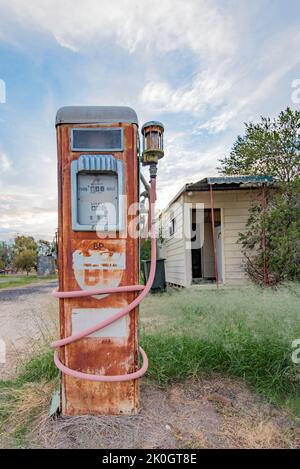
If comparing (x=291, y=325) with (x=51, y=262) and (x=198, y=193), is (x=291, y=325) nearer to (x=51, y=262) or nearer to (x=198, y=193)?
(x=198, y=193)

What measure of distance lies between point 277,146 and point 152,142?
730 cm

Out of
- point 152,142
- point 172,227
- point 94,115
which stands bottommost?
point 172,227

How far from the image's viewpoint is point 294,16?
4.65 meters

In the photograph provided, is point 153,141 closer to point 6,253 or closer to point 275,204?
point 275,204

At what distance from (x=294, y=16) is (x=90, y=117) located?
4538 mm

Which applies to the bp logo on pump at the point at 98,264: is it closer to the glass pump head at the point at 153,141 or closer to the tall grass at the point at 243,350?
the glass pump head at the point at 153,141

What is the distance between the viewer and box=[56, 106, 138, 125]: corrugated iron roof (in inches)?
78.3

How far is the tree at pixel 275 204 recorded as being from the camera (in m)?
6.32

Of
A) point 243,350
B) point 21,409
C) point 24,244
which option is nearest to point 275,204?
point 243,350

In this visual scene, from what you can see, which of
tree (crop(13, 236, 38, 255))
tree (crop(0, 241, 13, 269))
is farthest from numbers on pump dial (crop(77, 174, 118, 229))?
tree (crop(0, 241, 13, 269))

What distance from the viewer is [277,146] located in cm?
828

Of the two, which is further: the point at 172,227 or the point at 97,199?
the point at 172,227

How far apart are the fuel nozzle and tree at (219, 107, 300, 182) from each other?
21.2ft

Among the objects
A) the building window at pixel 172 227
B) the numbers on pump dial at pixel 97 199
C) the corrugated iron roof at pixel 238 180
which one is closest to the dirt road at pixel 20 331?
the numbers on pump dial at pixel 97 199
